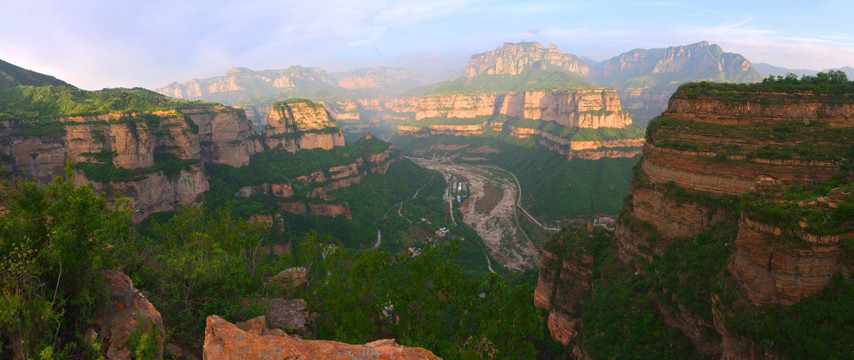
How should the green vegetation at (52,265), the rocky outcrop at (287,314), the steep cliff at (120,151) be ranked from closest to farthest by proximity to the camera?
the green vegetation at (52,265) → the rocky outcrop at (287,314) → the steep cliff at (120,151)

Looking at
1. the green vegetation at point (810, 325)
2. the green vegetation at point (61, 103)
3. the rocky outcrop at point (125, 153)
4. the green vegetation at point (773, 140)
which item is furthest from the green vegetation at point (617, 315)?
the green vegetation at point (61, 103)

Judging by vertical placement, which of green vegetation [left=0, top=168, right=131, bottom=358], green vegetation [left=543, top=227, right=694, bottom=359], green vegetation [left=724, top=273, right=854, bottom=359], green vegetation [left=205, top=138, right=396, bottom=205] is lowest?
green vegetation [left=543, top=227, right=694, bottom=359]

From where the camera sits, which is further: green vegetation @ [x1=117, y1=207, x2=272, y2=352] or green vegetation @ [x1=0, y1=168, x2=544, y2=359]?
green vegetation @ [x1=117, y1=207, x2=272, y2=352]

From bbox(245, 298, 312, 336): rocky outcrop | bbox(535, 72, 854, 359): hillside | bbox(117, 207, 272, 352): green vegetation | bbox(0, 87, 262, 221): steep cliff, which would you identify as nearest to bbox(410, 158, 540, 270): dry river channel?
bbox(535, 72, 854, 359): hillside

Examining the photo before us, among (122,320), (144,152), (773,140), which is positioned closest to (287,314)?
(122,320)

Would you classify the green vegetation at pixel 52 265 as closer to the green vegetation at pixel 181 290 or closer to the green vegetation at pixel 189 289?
the green vegetation at pixel 181 290

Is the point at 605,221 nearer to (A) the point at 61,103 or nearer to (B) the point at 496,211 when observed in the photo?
(B) the point at 496,211

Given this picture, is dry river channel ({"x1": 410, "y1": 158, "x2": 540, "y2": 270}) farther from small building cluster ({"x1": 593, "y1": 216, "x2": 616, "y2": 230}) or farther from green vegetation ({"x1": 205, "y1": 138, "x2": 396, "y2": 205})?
green vegetation ({"x1": 205, "y1": 138, "x2": 396, "y2": 205})

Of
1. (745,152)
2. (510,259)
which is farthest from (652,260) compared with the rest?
(510,259)
